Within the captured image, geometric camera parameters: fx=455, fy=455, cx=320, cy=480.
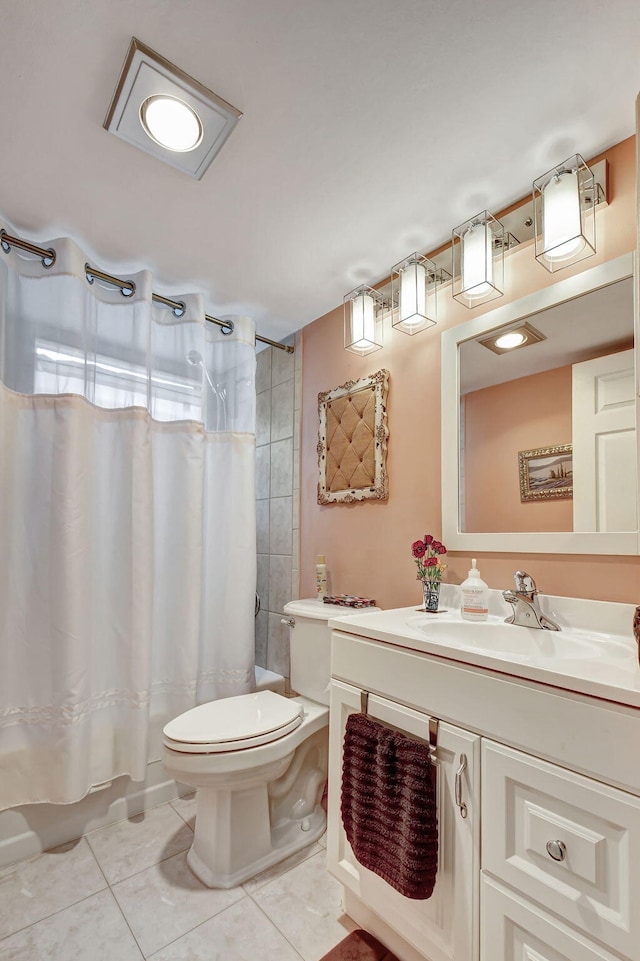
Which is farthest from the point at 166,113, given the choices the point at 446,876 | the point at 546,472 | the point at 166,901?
the point at 166,901

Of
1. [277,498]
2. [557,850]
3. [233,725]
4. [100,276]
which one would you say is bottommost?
[233,725]

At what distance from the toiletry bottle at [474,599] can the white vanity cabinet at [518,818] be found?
34cm

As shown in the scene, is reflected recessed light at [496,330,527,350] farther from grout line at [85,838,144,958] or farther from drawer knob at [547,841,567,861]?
grout line at [85,838,144,958]

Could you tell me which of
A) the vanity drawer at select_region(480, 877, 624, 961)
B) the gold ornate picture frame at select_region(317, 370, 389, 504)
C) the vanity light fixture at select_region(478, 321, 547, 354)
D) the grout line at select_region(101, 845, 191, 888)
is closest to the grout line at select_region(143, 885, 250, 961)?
the grout line at select_region(101, 845, 191, 888)

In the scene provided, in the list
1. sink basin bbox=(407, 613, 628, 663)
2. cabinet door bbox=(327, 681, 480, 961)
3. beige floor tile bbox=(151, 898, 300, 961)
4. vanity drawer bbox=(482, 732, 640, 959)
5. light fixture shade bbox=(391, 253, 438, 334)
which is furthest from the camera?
light fixture shade bbox=(391, 253, 438, 334)

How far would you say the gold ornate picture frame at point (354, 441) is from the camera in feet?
6.20

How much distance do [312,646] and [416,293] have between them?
1.41m

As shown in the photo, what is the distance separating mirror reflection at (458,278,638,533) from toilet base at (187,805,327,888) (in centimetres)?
124

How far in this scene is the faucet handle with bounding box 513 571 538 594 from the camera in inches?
50.3

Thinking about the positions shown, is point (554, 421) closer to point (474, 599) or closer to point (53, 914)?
point (474, 599)

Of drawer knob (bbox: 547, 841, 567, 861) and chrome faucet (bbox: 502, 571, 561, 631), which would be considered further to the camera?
chrome faucet (bbox: 502, 571, 561, 631)

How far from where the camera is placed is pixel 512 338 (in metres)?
1.48

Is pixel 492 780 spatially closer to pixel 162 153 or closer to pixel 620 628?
pixel 620 628

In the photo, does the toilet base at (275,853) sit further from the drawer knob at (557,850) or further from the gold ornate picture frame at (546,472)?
the gold ornate picture frame at (546,472)
